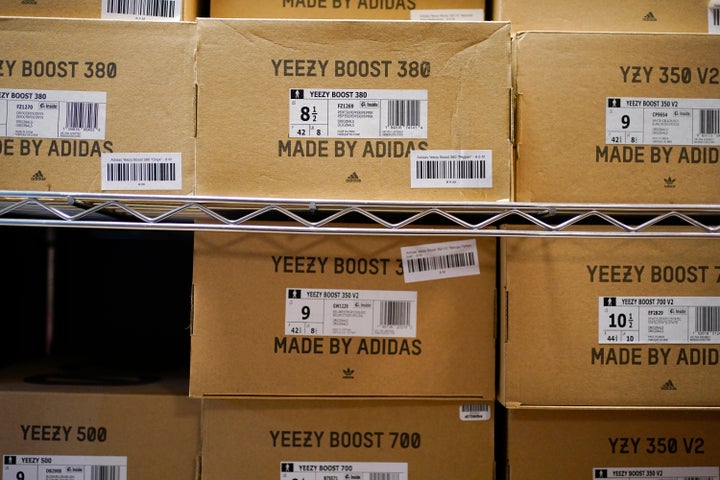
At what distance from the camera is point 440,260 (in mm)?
643

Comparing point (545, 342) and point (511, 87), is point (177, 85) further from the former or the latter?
point (545, 342)

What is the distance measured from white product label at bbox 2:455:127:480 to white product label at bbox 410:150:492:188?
20.5 inches

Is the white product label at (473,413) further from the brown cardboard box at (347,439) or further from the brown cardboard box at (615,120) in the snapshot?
the brown cardboard box at (615,120)

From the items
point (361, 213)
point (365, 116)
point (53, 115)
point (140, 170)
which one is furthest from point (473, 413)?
point (53, 115)

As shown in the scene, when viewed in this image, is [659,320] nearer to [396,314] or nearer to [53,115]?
[396,314]

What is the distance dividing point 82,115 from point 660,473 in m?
0.84

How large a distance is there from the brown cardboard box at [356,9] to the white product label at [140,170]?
0.75 ft

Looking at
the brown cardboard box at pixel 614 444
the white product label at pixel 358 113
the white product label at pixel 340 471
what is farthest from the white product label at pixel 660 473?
the white product label at pixel 358 113

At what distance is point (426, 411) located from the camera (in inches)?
25.9

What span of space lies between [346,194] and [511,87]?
237 mm

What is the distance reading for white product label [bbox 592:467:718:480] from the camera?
0.66 m

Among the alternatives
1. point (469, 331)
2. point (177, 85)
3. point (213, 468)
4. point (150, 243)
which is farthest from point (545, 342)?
point (150, 243)

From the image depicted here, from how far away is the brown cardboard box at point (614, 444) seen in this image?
2.15 ft

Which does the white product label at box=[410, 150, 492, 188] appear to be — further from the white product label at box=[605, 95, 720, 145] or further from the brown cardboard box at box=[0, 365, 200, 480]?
the brown cardboard box at box=[0, 365, 200, 480]
